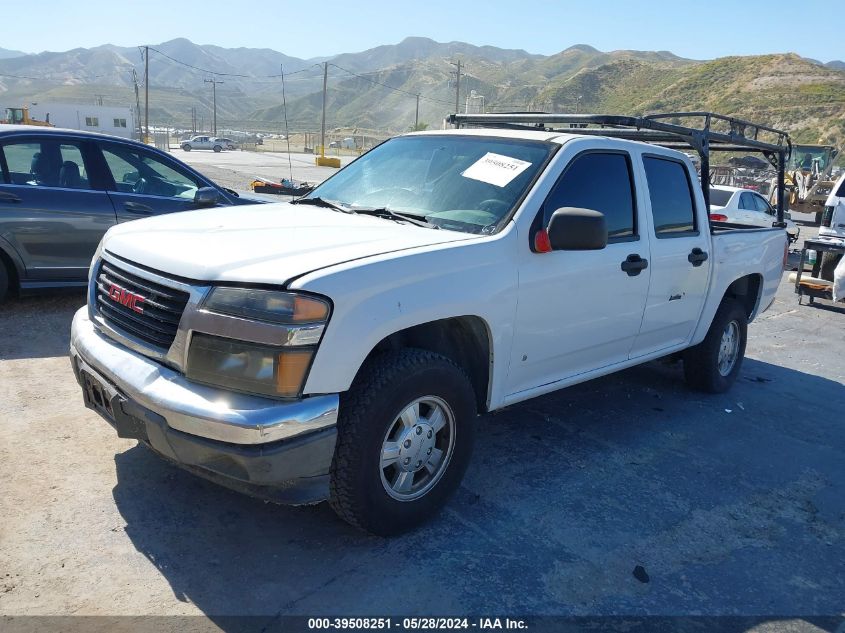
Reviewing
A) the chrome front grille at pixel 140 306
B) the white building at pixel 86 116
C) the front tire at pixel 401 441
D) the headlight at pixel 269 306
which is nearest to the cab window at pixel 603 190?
the front tire at pixel 401 441

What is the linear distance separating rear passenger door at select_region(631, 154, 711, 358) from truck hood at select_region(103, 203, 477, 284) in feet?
5.64

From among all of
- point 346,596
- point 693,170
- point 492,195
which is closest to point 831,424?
point 693,170

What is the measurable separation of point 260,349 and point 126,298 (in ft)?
2.90

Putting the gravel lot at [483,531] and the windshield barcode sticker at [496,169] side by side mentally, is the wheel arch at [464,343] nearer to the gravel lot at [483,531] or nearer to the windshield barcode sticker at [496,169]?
the gravel lot at [483,531]

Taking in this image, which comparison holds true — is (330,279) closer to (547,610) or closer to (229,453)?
(229,453)

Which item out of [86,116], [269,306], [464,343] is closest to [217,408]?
[269,306]

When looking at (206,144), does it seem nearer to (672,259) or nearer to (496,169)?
(672,259)

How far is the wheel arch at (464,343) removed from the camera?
11.1ft

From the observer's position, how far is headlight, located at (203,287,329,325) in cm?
266

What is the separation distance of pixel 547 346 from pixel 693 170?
2.19 metres

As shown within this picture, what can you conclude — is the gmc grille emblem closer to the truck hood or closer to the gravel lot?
the truck hood

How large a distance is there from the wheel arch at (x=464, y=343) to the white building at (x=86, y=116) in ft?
219

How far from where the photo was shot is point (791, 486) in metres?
4.24

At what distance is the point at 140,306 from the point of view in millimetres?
3055
